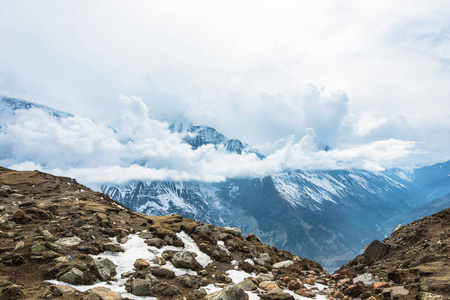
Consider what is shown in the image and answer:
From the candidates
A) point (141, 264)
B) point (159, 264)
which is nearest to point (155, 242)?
point (159, 264)

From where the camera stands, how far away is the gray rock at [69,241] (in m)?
20.6

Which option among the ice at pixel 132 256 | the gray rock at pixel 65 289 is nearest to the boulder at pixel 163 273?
the ice at pixel 132 256

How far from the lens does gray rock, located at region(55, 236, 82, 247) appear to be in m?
20.6

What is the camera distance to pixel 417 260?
23.4m

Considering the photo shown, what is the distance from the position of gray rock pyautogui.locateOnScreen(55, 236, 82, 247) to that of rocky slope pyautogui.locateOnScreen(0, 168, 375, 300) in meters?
0.07

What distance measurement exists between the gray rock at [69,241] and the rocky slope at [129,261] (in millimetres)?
66

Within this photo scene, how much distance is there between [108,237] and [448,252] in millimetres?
34184

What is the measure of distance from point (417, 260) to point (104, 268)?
29107 mm

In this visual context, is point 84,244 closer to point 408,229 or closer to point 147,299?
point 147,299

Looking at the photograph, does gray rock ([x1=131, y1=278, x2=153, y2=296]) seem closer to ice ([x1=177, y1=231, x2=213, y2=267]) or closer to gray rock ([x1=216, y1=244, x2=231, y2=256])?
ice ([x1=177, y1=231, x2=213, y2=267])

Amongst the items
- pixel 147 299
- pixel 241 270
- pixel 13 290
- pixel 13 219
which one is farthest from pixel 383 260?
pixel 13 219

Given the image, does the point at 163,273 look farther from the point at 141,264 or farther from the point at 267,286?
the point at 267,286

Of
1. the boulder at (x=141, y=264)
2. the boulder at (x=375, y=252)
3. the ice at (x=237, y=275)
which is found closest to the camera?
the boulder at (x=141, y=264)

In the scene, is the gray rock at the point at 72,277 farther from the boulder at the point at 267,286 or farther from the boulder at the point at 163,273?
the boulder at the point at 267,286
